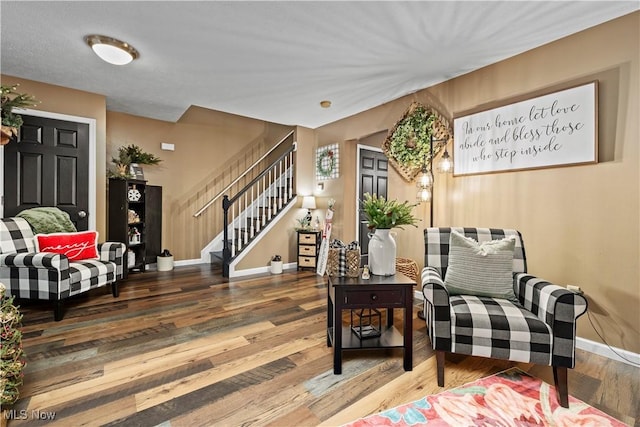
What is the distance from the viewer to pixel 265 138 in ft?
20.2

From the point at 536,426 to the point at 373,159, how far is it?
4.20m

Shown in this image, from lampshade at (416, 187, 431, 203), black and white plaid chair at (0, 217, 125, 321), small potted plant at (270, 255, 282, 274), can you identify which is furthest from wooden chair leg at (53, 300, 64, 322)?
lampshade at (416, 187, 431, 203)

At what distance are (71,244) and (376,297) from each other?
3267 millimetres

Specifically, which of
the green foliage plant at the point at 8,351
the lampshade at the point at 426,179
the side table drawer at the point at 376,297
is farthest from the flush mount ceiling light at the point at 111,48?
the lampshade at the point at 426,179

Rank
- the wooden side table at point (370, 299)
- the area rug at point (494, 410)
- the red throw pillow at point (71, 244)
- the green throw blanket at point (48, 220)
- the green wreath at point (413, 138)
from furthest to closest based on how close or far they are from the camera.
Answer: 1. the green wreath at point (413, 138)
2. the green throw blanket at point (48, 220)
3. the red throw pillow at point (71, 244)
4. the wooden side table at point (370, 299)
5. the area rug at point (494, 410)

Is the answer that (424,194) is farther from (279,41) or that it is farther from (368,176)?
(279,41)

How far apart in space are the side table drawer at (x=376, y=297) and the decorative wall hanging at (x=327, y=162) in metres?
3.09

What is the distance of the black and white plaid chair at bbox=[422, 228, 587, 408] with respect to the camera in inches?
65.0

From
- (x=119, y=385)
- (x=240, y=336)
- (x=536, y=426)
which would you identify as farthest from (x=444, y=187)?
(x=119, y=385)

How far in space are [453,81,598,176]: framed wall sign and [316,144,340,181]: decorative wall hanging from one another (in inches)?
80.1

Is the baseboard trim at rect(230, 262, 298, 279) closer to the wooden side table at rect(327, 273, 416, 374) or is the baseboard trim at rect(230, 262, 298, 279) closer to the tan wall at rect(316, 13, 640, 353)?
the wooden side table at rect(327, 273, 416, 374)

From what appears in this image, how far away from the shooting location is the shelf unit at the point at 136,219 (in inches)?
166

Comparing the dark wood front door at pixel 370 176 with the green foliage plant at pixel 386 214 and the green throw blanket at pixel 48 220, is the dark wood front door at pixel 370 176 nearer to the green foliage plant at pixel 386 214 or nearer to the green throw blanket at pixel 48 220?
the green foliage plant at pixel 386 214

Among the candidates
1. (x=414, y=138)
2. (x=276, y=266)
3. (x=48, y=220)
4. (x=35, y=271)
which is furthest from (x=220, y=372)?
(x=414, y=138)
